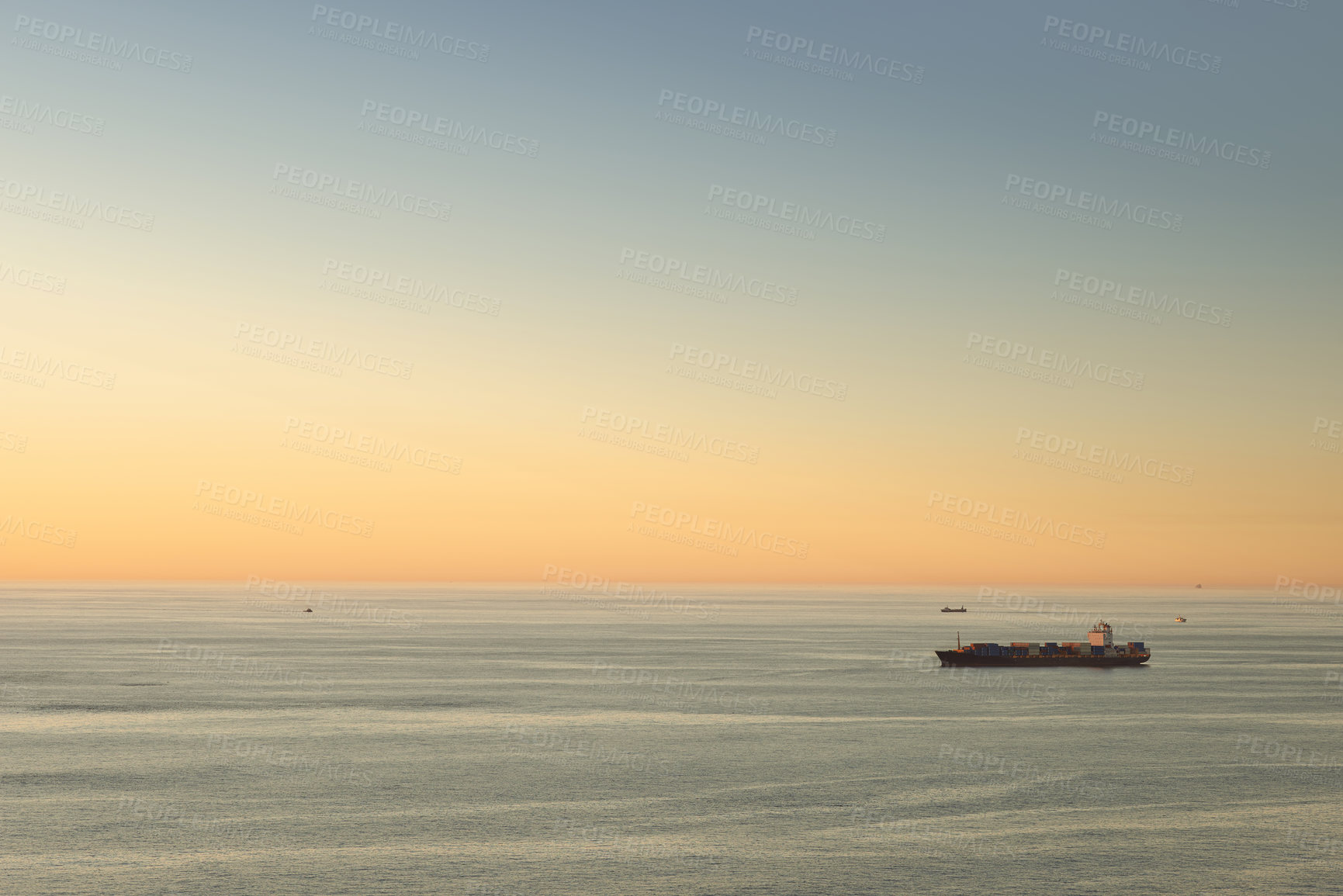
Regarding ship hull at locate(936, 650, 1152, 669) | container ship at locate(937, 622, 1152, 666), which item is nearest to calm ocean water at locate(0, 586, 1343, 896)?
ship hull at locate(936, 650, 1152, 669)

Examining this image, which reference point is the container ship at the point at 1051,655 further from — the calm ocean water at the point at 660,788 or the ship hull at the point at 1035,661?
the calm ocean water at the point at 660,788

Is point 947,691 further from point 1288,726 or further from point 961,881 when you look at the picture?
point 961,881

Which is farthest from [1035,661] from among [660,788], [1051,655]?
[660,788]

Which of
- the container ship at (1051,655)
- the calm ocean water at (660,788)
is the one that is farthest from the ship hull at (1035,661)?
the calm ocean water at (660,788)

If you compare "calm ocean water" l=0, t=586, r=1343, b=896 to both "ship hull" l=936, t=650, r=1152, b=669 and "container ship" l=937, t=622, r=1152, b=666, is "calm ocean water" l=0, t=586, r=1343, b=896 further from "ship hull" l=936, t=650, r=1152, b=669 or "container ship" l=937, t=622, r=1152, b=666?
"container ship" l=937, t=622, r=1152, b=666

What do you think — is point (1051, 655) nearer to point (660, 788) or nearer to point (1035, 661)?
point (1035, 661)

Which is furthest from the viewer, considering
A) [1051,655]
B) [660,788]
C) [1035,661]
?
[1051,655]

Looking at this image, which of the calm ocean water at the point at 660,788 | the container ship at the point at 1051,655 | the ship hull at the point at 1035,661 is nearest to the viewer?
the calm ocean water at the point at 660,788
